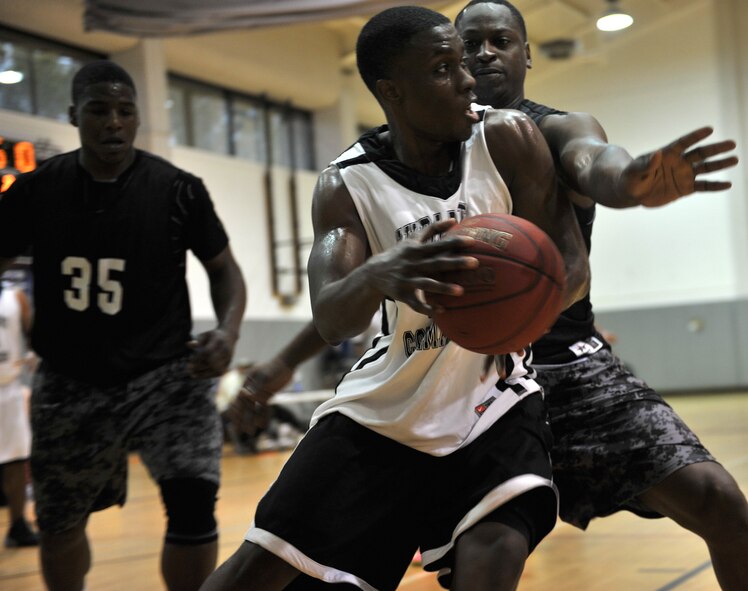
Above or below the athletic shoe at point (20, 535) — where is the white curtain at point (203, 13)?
above

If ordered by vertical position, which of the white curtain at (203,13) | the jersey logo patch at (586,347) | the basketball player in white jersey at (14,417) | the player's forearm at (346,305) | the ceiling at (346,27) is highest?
the ceiling at (346,27)

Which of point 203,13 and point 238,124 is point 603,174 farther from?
point 238,124

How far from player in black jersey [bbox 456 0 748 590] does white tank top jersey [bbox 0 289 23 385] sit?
5289 millimetres

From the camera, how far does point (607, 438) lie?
313 centimetres

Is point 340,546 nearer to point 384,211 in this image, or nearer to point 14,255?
point 384,211

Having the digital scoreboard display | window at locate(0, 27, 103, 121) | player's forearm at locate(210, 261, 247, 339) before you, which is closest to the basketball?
player's forearm at locate(210, 261, 247, 339)

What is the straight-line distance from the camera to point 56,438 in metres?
3.84

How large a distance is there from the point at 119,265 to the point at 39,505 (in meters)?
0.97

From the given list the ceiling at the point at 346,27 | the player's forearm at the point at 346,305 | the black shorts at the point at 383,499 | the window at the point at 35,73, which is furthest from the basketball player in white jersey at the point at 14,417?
the ceiling at the point at 346,27

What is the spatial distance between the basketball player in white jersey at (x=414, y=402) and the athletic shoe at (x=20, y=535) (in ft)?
15.3

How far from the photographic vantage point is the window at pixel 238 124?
16.5m

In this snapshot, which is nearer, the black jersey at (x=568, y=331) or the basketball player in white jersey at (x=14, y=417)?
the black jersey at (x=568, y=331)

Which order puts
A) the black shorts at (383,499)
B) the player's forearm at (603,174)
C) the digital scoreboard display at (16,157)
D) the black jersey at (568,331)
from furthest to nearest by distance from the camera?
1. the digital scoreboard display at (16,157)
2. the black jersey at (568,331)
3. the black shorts at (383,499)
4. the player's forearm at (603,174)

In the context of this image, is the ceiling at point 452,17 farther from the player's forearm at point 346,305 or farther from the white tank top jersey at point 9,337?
the player's forearm at point 346,305
